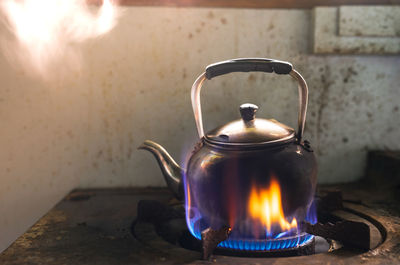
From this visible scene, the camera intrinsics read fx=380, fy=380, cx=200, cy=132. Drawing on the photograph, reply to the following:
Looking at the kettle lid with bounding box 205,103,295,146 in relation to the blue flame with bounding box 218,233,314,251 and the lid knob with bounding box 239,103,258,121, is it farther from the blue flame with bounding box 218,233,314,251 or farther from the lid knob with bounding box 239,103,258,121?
the blue flame with bounding box 218,233,314,251

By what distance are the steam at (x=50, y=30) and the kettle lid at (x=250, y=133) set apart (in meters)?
0.71

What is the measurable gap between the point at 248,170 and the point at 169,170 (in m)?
0.31

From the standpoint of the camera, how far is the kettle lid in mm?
956

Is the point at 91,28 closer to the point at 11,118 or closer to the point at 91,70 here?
the point at 91,70

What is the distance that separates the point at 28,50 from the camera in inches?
56.1

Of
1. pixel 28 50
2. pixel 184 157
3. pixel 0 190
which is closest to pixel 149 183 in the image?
pixel 184 157

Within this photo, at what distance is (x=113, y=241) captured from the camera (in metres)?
1.01

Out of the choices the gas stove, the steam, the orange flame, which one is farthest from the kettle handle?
the steam

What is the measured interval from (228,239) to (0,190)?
0.97m

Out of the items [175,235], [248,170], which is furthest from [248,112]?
[175,235]

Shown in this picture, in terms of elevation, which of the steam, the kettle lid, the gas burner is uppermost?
the steam

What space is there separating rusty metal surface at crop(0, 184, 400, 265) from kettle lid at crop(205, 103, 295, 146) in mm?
283

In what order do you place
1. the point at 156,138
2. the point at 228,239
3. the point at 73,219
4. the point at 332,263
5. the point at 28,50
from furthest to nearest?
1. the point at 156,138
2. the point at 28,50
3. the point at 73,219
4. the point at 228,239
5. the point at 332,263

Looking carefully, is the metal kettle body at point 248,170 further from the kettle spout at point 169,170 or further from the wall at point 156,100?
the wall at point 156,100
